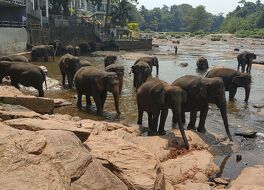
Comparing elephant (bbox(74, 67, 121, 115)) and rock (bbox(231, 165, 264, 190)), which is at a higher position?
elephant (bbox(74, 67, 121, 115))

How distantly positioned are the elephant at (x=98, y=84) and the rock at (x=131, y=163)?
17.6 ft

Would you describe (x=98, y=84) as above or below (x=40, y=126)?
below

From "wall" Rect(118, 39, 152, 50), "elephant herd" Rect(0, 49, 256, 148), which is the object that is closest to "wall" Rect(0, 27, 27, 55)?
"elephant herd" Rect(0, 49, 256, 148)

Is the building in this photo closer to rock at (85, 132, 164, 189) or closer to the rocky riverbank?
the rocky riverbank

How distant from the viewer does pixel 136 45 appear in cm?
4975

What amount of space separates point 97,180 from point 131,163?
1.09 m

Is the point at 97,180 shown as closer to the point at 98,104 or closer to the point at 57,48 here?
the point at 98,104

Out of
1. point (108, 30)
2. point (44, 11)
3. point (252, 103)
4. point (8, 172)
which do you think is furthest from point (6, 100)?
point (108, 30)

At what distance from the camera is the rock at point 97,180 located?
5.38 meters

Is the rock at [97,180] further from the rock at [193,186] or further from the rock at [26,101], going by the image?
the rock at [26,101]

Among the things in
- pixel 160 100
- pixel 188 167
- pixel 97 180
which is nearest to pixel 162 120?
pixel 160 100

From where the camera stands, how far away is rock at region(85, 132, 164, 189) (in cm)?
606

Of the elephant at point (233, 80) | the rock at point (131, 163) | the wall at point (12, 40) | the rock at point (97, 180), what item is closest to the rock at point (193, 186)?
the rock at point (131, 163)

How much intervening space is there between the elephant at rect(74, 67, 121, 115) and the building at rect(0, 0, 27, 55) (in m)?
16.8
